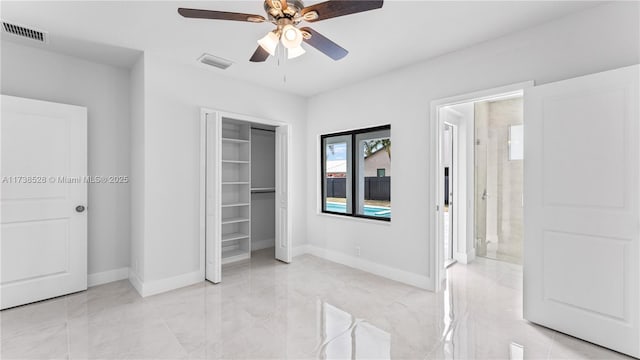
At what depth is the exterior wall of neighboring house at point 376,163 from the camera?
400 cm

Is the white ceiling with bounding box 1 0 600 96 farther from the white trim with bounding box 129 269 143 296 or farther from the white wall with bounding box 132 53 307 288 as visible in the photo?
the white trim with bounding box 129 269 143 296

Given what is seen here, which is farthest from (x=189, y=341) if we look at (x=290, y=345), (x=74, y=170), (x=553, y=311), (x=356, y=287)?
(x=553, y=311)

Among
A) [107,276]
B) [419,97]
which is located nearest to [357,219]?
[419,97]

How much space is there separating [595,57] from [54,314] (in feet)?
17.6

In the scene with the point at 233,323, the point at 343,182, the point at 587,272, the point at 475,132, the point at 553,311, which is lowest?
the point at 233,323

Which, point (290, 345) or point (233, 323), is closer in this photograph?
point (290, 345)

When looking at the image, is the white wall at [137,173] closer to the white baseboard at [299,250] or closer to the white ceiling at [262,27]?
the white ceiling at [262,27]

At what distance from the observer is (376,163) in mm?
4191

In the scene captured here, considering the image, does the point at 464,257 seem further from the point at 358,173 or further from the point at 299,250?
the point at 299,250

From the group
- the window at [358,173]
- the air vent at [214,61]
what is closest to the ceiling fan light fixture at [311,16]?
the air vent at [214,61]

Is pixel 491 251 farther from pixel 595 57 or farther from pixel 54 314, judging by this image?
pixel 54 314

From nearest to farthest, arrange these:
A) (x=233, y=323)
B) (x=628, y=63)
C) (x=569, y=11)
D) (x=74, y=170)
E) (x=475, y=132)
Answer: (x=628, y=63) → (x=569, y=11) → (x=233, y=323) → (x=74, y=170) → (x=475, y=132)

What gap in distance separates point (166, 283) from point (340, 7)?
3394 millimetres

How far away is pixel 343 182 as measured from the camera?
4578 millimetres
